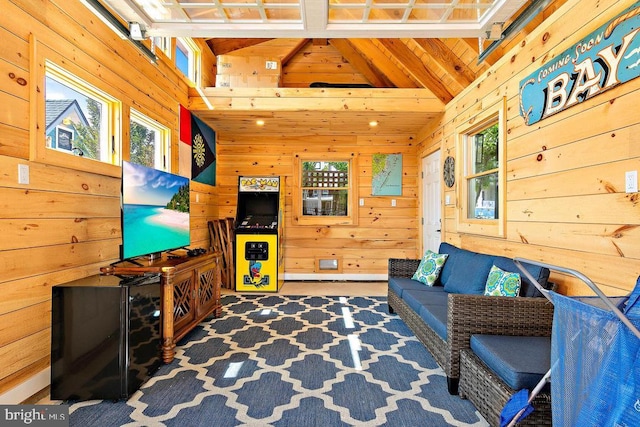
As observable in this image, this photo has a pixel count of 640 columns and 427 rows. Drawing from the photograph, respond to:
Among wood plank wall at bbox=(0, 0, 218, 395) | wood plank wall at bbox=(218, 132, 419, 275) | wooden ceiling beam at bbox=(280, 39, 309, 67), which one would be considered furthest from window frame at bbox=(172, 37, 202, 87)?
wood plank wall at bbox=(0, 0, 218, 395)

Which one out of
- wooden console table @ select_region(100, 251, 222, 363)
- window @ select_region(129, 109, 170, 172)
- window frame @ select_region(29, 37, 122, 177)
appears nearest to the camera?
window frame @ select_region(29, 37, 122, 177)

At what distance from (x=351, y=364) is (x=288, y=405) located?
27.5 inches

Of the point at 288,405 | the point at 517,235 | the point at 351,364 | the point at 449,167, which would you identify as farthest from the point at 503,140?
the point at 288,405

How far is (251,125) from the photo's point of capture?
5148 millimetres

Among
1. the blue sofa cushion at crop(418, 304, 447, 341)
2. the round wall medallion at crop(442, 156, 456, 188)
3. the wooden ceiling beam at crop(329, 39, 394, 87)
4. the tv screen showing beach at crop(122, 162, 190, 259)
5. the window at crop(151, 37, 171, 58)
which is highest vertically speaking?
the wooden ceiling beam at crop(329, 39, 394, 87)

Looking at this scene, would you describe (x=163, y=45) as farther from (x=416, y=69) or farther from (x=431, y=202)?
(x=431, y=202)

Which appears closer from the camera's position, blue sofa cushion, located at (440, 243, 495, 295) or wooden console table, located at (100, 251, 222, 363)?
wooden console table, located at (100, 251, 222, 363)

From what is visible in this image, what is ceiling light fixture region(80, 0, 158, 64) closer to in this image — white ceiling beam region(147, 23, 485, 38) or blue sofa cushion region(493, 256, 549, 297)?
white ceiling beam region(147, 23, 485, 38)

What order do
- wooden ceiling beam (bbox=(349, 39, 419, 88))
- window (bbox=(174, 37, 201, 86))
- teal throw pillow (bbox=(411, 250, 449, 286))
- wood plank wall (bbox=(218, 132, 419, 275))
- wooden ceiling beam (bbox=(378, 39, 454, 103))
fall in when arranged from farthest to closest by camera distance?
wood plank wall (bbox=(218, 132, 419, 275)) → wooden ceiling beam (bbox=(349, 39, 419, 88)) → window (bbox=(174, 37, 201, 86)) → wooden ceiling beam (bbox=(378, 39, 454, 103)) → teal throw pillow (bbox=(411, 250, 449, 286))

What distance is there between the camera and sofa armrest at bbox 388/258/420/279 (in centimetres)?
389

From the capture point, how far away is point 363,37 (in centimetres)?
235

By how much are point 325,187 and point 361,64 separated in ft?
6.54

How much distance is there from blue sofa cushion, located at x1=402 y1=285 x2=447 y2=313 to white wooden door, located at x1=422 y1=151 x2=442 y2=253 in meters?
1.68

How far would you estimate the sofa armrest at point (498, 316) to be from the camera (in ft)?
6.63
